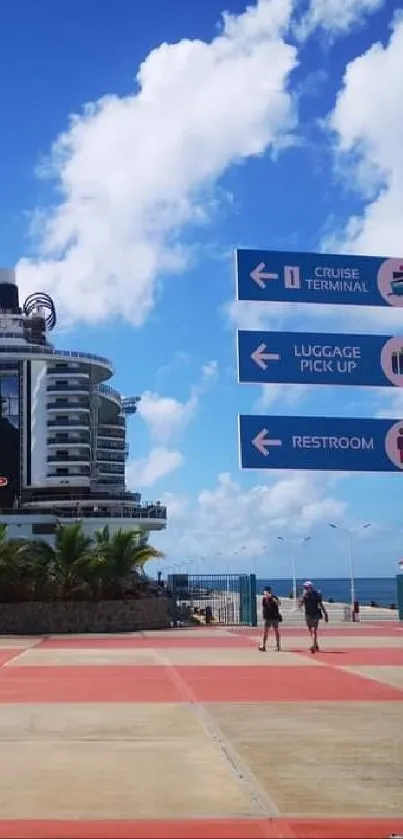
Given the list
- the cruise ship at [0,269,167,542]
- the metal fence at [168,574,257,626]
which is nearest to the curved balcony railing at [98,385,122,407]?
the cruise ship at [0,269,167,542]

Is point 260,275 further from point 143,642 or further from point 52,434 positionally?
point 52,434

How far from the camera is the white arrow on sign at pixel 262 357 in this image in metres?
13.5

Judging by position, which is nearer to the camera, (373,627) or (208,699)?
(208,699)

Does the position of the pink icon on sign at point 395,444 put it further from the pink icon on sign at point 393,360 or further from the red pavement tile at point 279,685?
the red pavement tile at point 279,685

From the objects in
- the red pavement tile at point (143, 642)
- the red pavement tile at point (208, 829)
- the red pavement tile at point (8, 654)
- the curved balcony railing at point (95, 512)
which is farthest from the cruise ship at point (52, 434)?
the red pavement tile at point (208, 829)

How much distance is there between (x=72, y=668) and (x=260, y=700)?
543 cm

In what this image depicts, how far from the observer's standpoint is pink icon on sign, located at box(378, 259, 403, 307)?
14141 millimetres

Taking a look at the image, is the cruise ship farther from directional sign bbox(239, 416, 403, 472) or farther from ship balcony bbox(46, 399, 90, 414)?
directional sign bbox(239, 416, 403, 472)

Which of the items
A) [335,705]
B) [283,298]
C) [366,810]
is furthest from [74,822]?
[283,298]

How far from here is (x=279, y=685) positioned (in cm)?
1376

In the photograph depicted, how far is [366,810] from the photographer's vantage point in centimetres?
646

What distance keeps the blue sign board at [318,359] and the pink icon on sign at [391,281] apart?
61cm

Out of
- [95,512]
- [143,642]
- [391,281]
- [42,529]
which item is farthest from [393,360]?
[95,512]

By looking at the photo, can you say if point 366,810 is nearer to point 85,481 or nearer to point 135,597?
point 135,597
